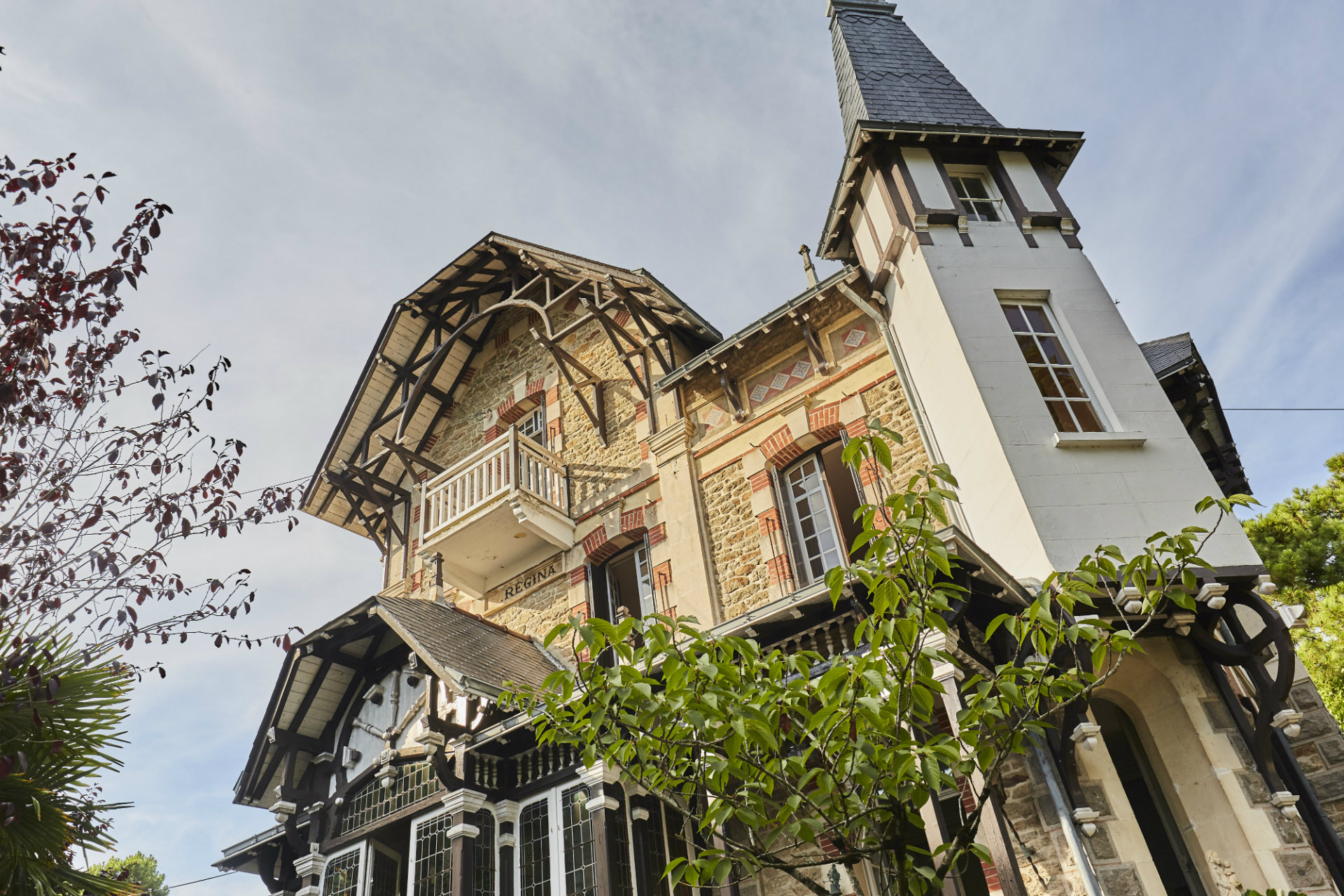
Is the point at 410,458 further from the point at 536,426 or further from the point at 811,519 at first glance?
the point at 811,519

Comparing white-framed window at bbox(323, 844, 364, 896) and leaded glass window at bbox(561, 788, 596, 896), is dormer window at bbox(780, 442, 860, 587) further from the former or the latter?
white-framed window at bbox(323, 844, 364, 896)

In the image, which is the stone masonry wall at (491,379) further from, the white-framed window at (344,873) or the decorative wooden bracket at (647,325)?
the white-framed window at (344,873)

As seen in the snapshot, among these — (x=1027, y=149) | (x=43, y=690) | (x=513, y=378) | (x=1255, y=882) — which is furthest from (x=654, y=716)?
(x=513, y=378)

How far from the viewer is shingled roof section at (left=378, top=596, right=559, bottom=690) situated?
8.75 m

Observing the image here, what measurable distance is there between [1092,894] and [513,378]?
10863mm

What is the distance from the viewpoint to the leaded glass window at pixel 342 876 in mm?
8914

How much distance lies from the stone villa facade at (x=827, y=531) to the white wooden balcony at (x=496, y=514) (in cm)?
5

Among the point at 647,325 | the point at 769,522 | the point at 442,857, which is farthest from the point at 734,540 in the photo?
the point at 442,857

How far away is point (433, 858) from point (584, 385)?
6.91 metres

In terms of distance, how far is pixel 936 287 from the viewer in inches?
369

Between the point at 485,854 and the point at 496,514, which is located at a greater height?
the point at 496,514

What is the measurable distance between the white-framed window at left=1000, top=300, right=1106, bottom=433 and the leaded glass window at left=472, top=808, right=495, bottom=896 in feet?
20.2

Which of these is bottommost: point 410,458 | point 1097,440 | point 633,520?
point 1097,440

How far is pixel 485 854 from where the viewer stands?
27.2 ft
